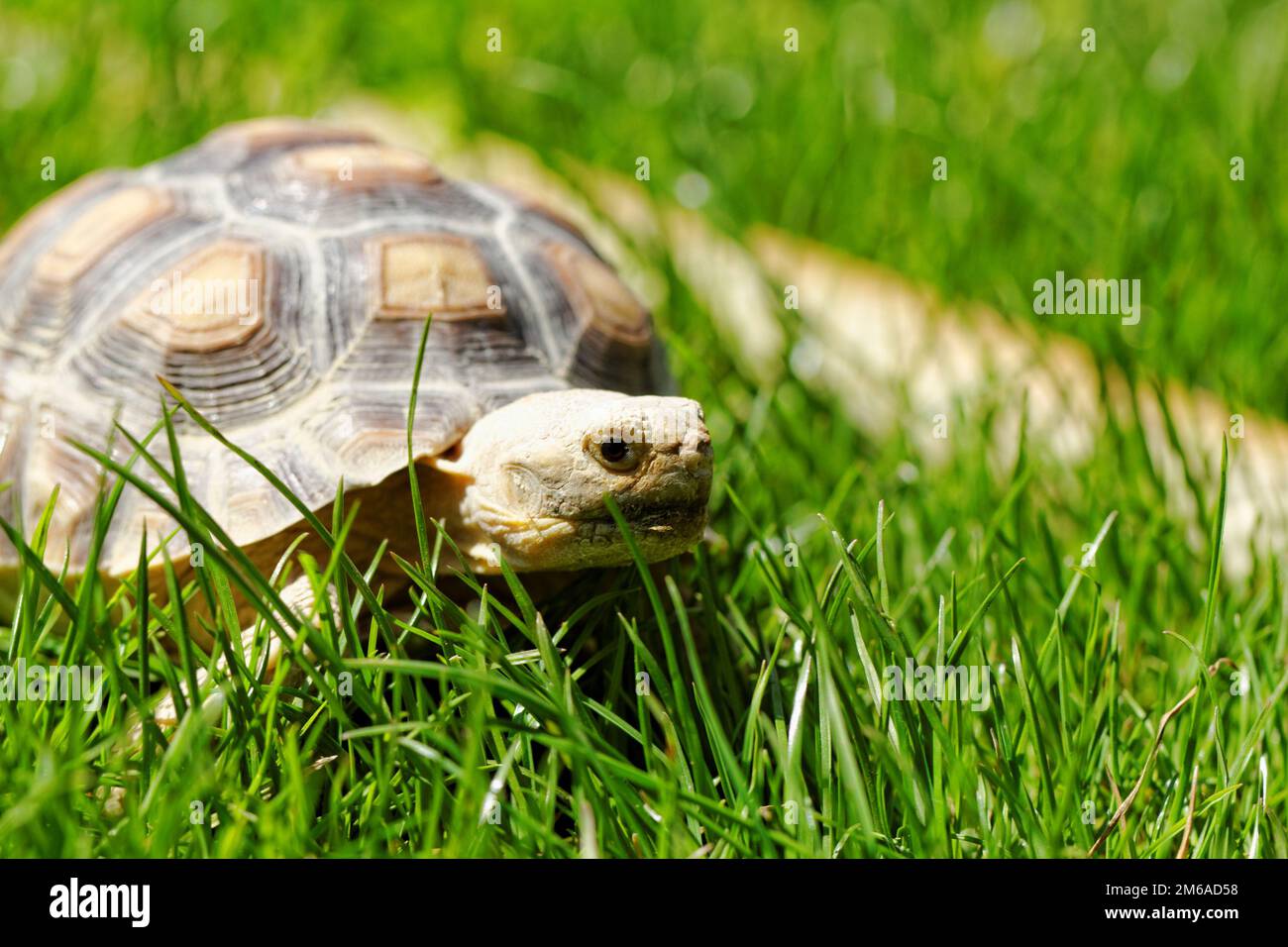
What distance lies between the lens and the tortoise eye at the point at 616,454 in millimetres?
1991

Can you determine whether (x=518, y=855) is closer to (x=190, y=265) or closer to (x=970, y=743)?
(x=970, y=743)

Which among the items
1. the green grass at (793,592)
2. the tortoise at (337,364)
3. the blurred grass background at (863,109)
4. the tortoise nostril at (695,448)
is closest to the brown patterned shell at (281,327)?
the tortoise at (337,364)

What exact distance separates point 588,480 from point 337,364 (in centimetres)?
67

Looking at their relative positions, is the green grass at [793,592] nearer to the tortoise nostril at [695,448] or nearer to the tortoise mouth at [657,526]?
the tortoise mouth at [657,526]

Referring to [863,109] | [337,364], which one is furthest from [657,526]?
[863,109]

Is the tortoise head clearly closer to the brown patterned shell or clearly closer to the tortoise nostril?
the tortoise nostril

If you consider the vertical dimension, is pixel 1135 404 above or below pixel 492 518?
above

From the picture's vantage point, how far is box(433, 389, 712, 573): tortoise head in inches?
78.5

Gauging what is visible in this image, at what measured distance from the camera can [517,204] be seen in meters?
2.85

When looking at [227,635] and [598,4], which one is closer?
[227,635]

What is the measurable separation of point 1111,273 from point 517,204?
2.04 meters

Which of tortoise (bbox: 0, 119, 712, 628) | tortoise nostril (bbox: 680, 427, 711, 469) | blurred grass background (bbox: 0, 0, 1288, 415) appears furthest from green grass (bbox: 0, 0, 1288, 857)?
tortoise nostril (bbox: 680, 427, 711, 469)

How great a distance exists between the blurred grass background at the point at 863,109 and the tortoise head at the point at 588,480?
1855 mm

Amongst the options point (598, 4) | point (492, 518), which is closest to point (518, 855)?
point (492, 518)
